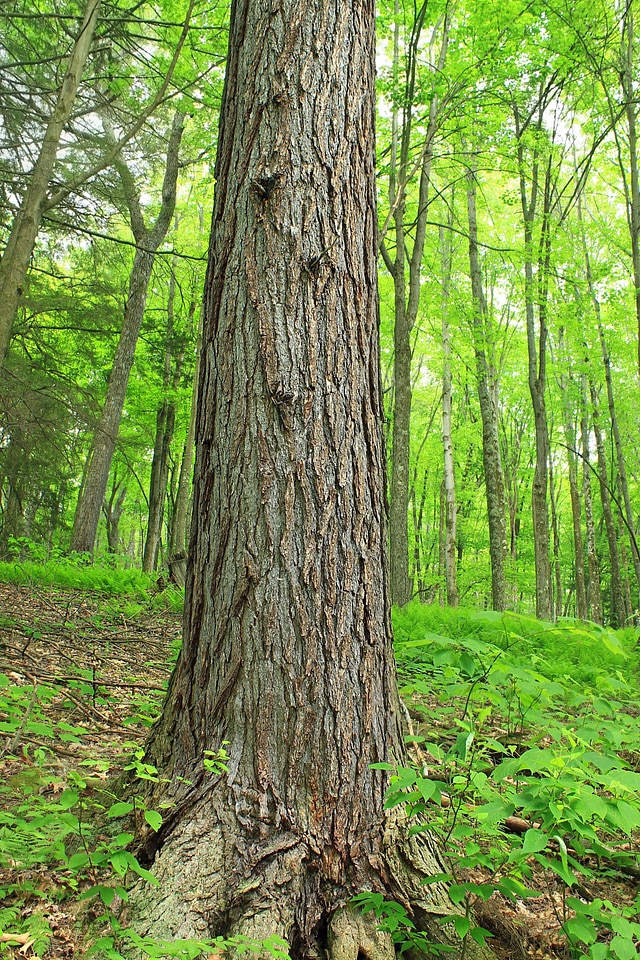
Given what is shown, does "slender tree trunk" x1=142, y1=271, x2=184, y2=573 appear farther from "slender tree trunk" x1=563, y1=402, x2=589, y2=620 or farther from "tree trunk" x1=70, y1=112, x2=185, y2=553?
"slender tree trunk" x1=563, y1=402, x2=589, y2=620

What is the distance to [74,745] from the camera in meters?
2.68

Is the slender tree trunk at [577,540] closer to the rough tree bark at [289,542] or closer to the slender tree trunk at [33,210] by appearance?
the slender tree trunk at [33,210]

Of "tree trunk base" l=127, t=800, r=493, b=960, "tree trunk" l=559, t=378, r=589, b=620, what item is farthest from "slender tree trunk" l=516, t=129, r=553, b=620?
"tree trunk base" l=127, t=800, r=493, b=960

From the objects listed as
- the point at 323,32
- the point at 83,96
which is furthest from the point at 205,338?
the point at 83,96

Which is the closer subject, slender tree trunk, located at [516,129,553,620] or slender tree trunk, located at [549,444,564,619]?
slender tree trunk, located at [516,129,553,620]

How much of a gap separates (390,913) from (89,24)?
22.5 feet

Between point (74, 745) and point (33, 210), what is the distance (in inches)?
179

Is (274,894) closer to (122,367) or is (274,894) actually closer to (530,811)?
(530,811)

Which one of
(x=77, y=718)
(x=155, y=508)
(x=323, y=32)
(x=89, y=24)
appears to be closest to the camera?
(x=323, y=32)

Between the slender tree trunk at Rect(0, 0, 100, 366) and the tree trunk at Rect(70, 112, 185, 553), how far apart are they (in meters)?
4.74

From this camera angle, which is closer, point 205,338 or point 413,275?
point 205,338

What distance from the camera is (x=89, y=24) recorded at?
5242 millimetres

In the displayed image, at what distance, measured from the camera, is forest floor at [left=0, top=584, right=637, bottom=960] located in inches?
66.2

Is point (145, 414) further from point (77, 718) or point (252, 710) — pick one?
point (252, 710)
